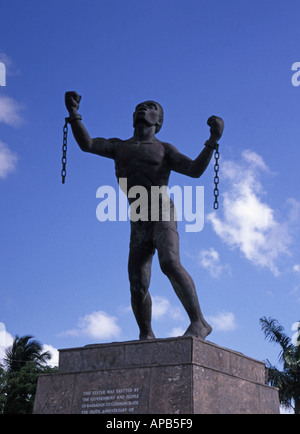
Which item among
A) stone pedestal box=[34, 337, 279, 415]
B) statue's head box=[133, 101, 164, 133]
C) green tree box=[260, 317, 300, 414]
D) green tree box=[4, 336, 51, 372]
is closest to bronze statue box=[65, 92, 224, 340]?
statue's head box=[133, 101, 164, 133]

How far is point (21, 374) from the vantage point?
39.7 meters

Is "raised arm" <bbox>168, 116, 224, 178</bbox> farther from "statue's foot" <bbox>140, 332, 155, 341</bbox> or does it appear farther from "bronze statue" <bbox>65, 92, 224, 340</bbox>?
"statue's foot" <bbox>140, 332, 155, 341</bbox>

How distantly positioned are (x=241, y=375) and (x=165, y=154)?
132 inches

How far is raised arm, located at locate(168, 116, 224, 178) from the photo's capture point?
378 inches

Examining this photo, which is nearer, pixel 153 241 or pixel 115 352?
pixel 115 352

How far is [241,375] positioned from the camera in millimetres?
9281

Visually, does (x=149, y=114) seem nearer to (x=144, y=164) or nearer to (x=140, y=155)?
(x=140, y=155)

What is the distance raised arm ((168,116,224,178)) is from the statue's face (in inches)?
22.4

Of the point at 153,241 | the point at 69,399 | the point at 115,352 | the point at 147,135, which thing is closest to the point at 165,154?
the point at 147,135

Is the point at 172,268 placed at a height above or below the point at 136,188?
below
